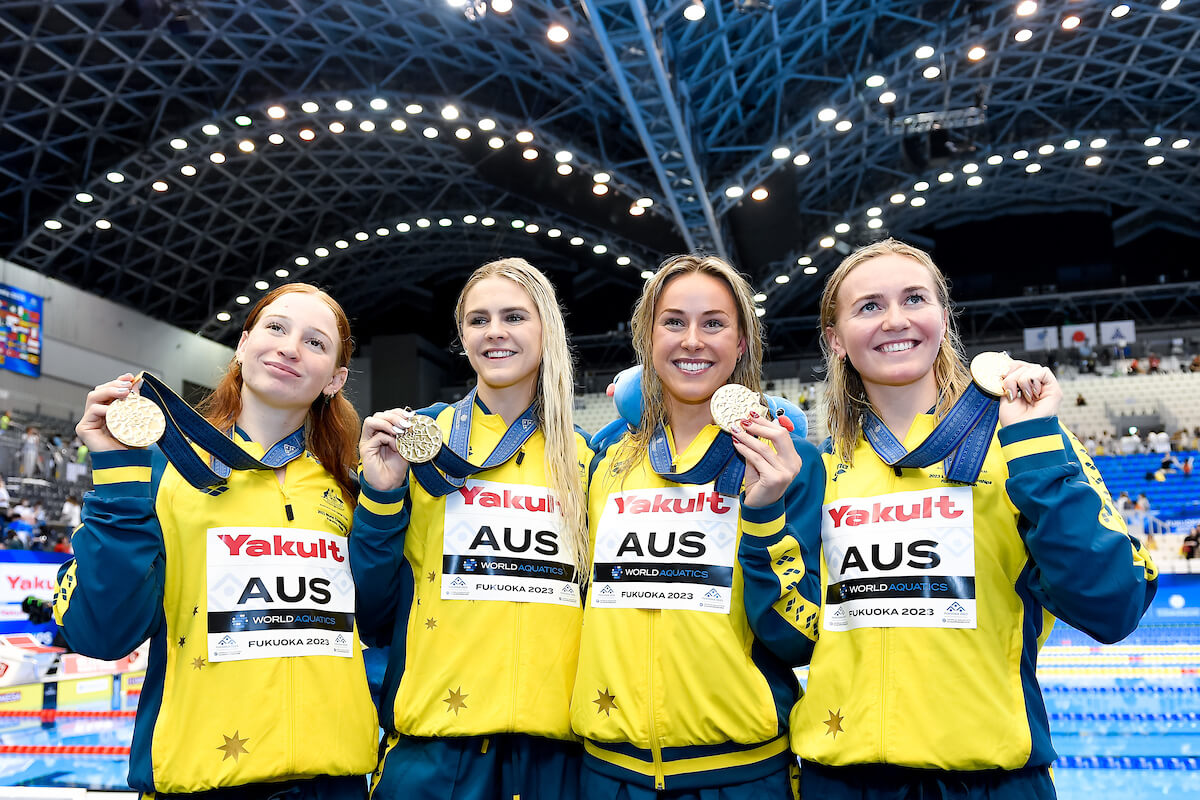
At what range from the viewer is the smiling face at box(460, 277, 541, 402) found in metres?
2.48

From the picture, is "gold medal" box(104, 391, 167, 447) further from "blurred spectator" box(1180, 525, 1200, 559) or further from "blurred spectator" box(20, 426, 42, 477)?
"blurred spectator" box(20, 426, 42, 477)

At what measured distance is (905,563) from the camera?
6.53ft

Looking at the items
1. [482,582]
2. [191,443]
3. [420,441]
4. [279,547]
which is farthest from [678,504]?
[191,443]

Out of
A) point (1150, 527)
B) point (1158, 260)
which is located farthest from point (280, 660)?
point (1158, 260)

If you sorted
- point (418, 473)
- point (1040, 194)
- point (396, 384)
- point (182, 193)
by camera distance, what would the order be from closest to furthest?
point (418, 473) → point (182, 193) → point (1040, 194) → point (396, 384)

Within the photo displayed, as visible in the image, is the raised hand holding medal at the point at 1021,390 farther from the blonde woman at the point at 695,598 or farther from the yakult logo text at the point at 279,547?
the yakult logo text at the point at 279,547

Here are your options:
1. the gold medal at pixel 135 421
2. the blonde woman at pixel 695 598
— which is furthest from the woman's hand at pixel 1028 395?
the gold medal at pixel 135 421

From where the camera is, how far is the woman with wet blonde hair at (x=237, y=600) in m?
2.05

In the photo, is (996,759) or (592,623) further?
(592,623)

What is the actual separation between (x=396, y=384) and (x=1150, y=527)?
943 inches

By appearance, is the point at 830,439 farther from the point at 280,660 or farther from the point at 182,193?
the point at 182,193

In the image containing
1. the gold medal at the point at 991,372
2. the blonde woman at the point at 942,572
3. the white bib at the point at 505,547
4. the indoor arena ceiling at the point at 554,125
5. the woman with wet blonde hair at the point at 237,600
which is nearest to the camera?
the blonde woman at the point at 942,572

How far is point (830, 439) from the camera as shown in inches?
92.2

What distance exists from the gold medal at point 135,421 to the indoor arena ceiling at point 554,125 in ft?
36.2
